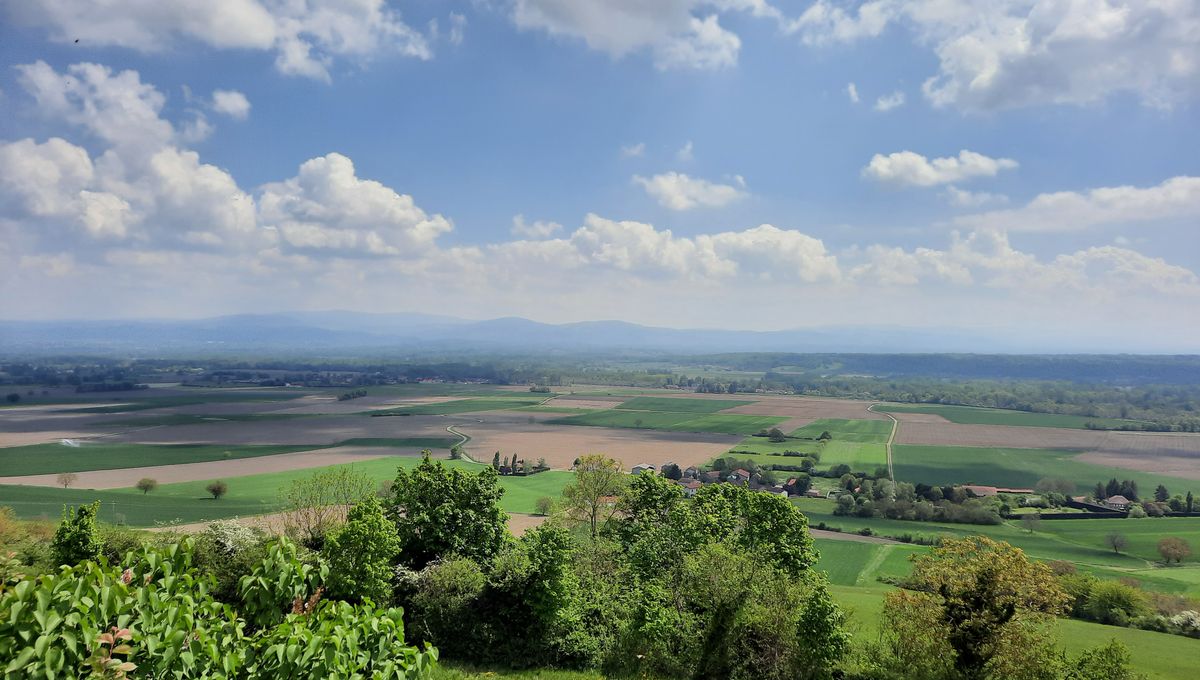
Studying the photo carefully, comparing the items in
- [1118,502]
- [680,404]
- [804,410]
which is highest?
[680,404]

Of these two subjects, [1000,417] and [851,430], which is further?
[1000,417]

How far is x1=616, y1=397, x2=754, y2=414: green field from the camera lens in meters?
152

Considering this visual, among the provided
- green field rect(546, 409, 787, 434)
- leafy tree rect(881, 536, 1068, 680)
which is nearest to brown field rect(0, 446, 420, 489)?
green field rect(546, 409, 787, 434)

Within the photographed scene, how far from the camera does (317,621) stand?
660 centimetres

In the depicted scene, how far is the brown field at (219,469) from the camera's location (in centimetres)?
6444

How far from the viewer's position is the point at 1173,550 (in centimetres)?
5297

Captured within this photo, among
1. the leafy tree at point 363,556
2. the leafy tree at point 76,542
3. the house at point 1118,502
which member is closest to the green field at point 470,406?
the leafy tree at point 76,542

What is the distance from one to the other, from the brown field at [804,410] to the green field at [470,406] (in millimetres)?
55415

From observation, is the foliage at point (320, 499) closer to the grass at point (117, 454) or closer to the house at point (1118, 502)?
the grass at point (117, 454)

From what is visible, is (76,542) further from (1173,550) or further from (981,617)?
(1173,550)

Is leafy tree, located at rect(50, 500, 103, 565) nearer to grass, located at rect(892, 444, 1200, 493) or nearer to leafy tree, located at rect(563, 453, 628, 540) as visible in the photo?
leafy tree, located at rect(563, 453, 628, 540)

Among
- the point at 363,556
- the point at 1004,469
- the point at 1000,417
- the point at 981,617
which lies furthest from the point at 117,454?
the point at 1000,417

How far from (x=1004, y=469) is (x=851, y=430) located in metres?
37.5

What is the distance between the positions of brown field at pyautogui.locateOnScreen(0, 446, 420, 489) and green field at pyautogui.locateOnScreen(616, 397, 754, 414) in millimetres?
79123
